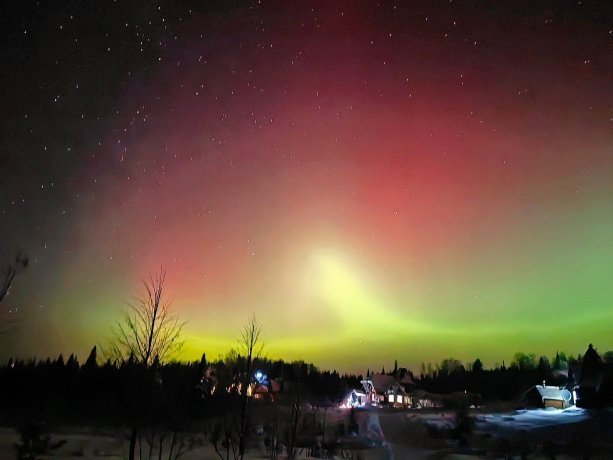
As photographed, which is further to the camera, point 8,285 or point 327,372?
point 327,372

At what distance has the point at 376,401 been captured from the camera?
294 ft

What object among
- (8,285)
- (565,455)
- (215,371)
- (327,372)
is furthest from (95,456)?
(327,372)

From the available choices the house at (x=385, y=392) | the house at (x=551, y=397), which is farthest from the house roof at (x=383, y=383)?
the house at (x=551, y=397)

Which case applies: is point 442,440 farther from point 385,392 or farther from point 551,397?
point 385,392

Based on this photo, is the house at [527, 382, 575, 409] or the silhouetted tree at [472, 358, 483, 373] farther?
the silhouetted tree at [472, 358, 483, 373]

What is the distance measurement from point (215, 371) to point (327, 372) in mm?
29075

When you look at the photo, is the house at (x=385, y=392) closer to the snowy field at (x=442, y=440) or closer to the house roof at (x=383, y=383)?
the house roof at (x=383, y=383)

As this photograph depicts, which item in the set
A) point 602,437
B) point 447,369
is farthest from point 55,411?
point 447,369

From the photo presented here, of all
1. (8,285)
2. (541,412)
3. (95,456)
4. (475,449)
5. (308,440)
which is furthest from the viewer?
(541,412)

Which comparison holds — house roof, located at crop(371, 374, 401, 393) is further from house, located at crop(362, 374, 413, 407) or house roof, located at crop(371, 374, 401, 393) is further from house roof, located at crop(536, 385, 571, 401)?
house roof, located at crop(536, 385, 571, 401)

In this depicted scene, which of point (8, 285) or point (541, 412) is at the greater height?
point (8, 285)

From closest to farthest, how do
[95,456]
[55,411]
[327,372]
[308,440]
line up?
[95,456] < [308,440] < [55,411] < [327,372]

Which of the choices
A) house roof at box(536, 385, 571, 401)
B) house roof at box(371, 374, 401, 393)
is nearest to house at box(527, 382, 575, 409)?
house roof at box(536, 385, 571, 401)

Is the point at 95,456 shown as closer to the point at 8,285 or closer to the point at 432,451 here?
the point at 8,285
